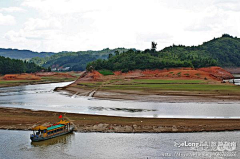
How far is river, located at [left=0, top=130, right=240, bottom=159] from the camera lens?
107ft

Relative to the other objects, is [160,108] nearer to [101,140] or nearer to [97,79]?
[101,140]

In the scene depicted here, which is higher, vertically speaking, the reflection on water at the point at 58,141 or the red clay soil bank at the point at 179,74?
the red clay soil bank at the point at 179,74

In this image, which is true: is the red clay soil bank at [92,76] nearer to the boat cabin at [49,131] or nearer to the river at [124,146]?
the boat cabin at [49,131]

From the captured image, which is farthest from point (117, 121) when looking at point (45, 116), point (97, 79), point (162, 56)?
point (162, 56)

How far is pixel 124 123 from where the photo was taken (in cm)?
4447

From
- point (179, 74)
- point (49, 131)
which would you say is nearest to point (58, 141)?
point (49, 131)

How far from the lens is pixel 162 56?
17838 centimetres

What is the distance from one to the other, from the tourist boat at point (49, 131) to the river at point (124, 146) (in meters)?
0.64

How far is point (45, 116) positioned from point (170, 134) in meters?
22.3

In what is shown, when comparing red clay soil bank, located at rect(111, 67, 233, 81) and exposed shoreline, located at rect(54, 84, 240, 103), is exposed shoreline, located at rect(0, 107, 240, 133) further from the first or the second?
red clay soil bank, located at rect(111, 67, 233, 81)

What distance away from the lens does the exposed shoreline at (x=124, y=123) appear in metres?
41.0

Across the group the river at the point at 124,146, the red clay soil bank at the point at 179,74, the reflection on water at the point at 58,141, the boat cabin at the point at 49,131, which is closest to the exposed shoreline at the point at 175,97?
the river at the point at 124,146

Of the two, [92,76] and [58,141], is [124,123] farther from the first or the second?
[92,76]

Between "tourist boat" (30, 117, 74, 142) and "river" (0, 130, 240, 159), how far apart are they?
0.64m
